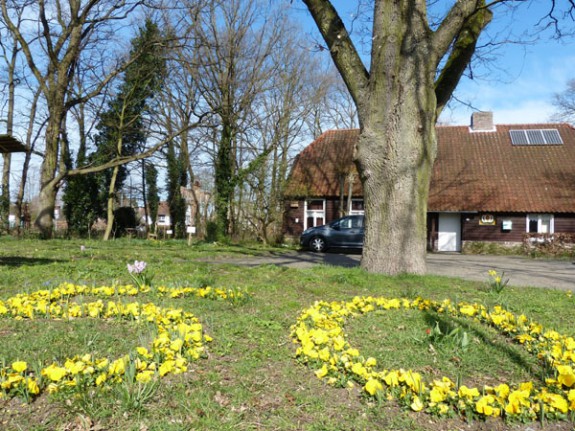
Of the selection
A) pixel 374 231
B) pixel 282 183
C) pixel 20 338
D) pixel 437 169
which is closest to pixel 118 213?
pixel 282 183

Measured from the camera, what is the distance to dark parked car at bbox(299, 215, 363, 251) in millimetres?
19562

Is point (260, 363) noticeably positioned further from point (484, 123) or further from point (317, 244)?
point (484, 123)

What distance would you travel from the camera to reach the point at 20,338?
359 cm

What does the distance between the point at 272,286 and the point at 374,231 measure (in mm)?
2488

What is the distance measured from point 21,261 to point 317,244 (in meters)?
13.1

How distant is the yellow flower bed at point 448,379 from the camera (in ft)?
8.86

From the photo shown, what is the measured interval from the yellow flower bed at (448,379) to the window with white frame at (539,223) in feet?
70.4

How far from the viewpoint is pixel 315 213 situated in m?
26.5

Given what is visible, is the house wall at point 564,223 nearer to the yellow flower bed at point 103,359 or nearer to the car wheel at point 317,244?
the car wheel at point 317,244

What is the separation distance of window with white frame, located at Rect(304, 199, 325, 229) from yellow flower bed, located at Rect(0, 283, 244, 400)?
21336 millimetres

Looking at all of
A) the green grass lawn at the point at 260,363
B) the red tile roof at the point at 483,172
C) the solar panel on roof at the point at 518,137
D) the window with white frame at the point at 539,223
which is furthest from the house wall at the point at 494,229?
the green grass lawn at the point at 260,363

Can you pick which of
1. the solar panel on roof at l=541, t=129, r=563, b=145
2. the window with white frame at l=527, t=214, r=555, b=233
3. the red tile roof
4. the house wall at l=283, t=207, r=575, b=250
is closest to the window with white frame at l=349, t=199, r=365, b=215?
the red tile roof

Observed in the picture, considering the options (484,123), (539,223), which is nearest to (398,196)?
(539,223)

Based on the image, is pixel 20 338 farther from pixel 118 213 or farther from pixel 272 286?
pixel 118 213
